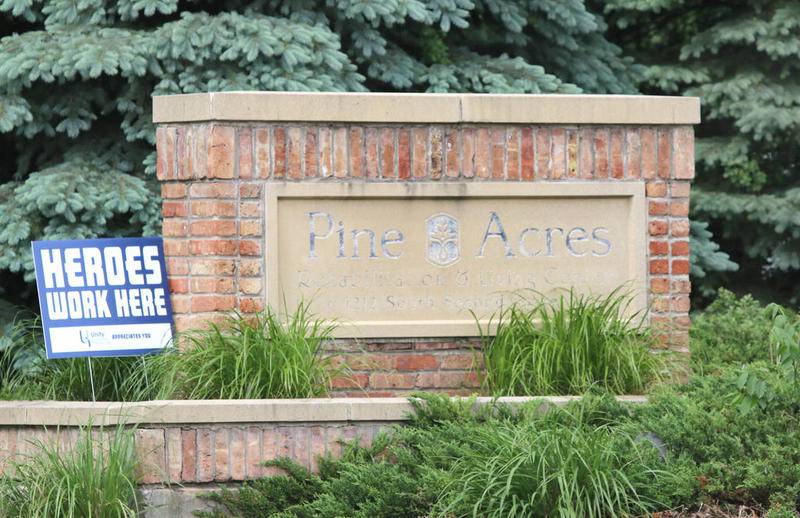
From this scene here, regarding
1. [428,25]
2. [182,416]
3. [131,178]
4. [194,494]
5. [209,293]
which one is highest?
[428,25]

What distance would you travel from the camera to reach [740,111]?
1026 cm

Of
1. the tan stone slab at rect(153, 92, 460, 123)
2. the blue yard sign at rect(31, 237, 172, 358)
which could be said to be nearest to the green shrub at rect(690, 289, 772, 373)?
the tan stone slab at rect(153, 92, 460, 123)

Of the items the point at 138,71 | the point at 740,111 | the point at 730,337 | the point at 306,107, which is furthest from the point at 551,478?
the point at 740,111

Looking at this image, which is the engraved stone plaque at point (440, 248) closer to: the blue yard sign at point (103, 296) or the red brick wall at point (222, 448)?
the blue yard sign at point (103, 296)

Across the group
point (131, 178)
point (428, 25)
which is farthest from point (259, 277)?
point (428, 25)

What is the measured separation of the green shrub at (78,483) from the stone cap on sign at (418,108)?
1.83 m

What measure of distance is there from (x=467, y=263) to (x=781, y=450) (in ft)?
6.99

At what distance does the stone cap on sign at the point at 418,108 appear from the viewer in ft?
21.0

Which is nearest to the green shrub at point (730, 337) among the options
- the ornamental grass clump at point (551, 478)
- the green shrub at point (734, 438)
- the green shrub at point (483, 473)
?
the green shrub at point (734, 438)

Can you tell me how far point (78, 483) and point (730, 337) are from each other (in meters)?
4.34

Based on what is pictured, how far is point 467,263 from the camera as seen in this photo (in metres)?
6.67

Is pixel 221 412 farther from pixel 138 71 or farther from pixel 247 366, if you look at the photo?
pixel 138 71

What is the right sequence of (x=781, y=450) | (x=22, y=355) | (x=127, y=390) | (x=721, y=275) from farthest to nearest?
1. (x=721, y=275)
2. (x=22, y=355)
3. (x=127, y=390)
4. (x=781, y=450)

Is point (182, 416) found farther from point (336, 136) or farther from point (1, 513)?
point (336, 136)
